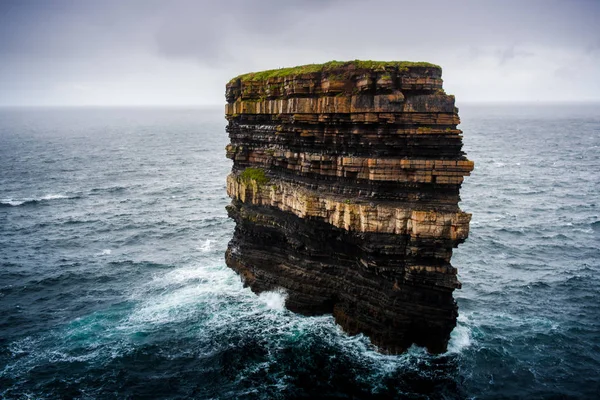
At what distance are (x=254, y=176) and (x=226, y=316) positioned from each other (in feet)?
42.3

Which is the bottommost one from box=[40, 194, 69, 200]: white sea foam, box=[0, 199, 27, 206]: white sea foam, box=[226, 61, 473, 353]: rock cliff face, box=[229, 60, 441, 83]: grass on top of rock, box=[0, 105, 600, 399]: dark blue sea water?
box=[0, 105, 600, 399]: dark blue sea water

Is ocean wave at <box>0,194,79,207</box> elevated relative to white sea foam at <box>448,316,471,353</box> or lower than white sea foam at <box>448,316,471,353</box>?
elevated

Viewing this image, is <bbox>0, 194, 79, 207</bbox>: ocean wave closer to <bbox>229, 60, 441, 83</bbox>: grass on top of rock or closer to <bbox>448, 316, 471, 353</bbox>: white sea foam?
<bbox>229, 60, 441, 83</bbox>: grass on top of rock

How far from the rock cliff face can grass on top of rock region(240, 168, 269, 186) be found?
89 cm

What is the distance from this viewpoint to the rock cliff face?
1312 inches

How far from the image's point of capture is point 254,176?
44688 mm

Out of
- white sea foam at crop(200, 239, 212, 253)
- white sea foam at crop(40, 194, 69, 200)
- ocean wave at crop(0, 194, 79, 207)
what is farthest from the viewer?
white sea foam at crop(40, 194, 69, 200)

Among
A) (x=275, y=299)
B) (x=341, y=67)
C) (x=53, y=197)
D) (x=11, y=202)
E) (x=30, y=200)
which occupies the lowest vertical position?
(x=275, y=299)


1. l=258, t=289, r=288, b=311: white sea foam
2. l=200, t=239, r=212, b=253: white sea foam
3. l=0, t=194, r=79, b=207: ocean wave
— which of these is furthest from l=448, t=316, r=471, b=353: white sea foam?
l=0, t=194, r=79, b=207: ocean wave

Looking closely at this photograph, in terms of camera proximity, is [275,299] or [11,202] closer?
[275,299]

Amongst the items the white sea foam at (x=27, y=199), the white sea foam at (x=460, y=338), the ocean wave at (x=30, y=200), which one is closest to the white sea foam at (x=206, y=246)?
the white sea foam at (x=460, y=338)

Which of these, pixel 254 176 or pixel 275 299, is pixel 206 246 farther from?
pixel 275 299

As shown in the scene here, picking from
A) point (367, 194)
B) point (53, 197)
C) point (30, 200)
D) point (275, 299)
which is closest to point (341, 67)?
point (367, 194)

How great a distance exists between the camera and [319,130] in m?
37.9
